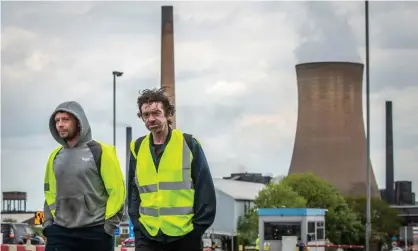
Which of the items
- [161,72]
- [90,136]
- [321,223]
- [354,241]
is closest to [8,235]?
[321,223]

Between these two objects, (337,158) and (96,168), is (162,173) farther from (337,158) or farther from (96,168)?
(337,158)

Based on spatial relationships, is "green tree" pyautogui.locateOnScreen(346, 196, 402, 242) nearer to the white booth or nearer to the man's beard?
the white booth

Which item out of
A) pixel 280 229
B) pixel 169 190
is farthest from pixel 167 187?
pixel 280 229

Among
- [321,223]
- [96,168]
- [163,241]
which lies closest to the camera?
[163,241]

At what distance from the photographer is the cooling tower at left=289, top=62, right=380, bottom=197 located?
2965 inches

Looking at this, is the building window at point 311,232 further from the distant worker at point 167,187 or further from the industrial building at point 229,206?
the industrial building at point 229,206

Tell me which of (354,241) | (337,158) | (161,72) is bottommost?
(354,241)

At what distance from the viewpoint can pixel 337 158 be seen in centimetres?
8125

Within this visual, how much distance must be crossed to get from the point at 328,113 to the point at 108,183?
69.3m

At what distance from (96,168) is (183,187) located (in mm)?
763

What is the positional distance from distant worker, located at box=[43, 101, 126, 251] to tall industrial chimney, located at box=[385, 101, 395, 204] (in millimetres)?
94197

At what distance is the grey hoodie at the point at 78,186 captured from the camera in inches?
279

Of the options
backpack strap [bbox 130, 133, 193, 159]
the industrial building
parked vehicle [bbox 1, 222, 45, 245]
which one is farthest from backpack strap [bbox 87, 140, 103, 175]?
the industrial building

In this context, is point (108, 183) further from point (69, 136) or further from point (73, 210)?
point (69, 136)
